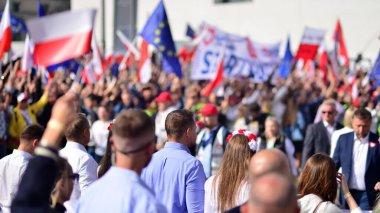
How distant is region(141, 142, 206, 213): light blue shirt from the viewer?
206 inches

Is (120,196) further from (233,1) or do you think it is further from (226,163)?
(233,1)

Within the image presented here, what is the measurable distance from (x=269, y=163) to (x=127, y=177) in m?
0.79

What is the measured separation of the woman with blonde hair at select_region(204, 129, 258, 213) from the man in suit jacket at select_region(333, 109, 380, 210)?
2813mm

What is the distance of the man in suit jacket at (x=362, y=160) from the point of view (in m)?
7.62

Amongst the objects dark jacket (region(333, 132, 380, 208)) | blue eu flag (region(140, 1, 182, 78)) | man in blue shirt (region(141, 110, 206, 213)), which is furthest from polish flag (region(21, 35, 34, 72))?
man in blue shirt (region(141, 110, 206, 213))

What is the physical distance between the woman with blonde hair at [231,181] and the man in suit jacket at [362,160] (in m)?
2.81

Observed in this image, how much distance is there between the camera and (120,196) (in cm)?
325

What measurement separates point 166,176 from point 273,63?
15.5 m

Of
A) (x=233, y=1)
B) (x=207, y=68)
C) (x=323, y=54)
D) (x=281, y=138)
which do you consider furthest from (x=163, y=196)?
(x=233, y=1)

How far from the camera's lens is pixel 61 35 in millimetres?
10422

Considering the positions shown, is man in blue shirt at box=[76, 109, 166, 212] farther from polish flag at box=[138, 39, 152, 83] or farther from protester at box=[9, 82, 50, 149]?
polish flag at box=[138, 39, 152, 83]

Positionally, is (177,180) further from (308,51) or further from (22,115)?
(308,51)

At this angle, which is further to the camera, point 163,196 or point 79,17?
point 79,17

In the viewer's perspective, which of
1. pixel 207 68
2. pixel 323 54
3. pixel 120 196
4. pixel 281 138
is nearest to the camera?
pixel 120 196
